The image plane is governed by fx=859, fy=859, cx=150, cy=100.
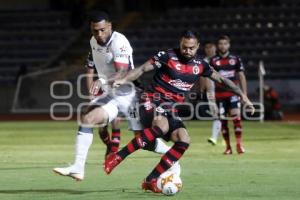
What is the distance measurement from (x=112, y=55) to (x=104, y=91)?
19.5 inches

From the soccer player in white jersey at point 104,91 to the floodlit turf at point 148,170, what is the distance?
0.49 m

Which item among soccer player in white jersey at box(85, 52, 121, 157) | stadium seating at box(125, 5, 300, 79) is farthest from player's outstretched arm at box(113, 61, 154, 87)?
stadium seating at box(125, 5, 300, 79)

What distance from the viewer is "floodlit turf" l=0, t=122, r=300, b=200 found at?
9.74 meters

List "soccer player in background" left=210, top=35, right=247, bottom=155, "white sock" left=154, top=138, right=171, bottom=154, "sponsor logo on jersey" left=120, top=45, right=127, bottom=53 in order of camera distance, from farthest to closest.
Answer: "soccer player in background" left=210, top=35, right=247, bottom=155, "sponsor logo on jersey" left=120, top=45, right=127, bottom=53, "white sock" left=154, top=138, right=171, bottom=154

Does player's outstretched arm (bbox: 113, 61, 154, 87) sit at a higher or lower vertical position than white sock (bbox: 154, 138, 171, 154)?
higher

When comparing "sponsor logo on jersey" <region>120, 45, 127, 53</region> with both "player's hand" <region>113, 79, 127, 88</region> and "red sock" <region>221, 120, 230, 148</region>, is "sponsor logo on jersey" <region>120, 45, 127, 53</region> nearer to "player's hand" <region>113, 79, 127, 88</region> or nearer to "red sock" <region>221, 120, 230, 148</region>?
"player's hand" <region>113, 79, 127, 88</region>

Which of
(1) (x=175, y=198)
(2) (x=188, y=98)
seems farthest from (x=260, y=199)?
(2) (x=188, y=98)

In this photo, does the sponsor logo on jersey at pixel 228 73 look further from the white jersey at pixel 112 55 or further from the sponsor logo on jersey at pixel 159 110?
the sponsor logo on jersey at pixel 159 110

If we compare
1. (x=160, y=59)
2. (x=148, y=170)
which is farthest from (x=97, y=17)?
(x=148, y=170)

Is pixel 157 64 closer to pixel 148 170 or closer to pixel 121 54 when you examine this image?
pixel 121 54

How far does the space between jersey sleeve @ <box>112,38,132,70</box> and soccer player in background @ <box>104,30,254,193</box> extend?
0.65 metres

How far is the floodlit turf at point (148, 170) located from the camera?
32.0 ft

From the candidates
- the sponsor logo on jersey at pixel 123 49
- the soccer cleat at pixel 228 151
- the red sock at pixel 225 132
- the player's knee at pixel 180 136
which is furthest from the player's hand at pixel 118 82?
the red sock at pixel 225 132

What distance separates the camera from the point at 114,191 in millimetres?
10023
